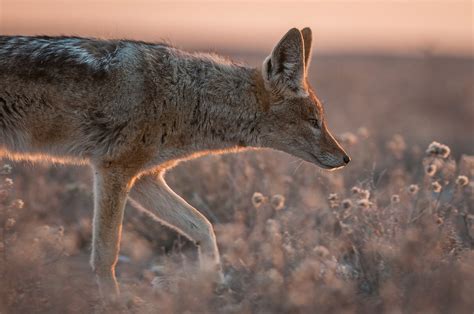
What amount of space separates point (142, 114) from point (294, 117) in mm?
1392

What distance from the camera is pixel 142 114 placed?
21.2 feet

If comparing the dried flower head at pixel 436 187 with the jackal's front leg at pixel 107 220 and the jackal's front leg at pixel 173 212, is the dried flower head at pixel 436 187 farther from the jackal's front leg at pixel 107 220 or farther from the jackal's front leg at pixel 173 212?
the jackal's front leg at pixel 107 220

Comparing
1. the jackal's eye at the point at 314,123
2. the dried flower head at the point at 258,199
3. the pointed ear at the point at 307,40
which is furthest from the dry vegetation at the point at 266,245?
the pointed ear at the point at 307,40

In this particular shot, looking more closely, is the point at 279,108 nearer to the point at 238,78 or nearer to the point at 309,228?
the point at 238,78

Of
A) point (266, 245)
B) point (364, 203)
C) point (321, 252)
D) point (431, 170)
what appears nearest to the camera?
point (321, 252)

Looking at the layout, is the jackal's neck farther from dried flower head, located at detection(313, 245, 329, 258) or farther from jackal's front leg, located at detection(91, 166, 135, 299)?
dried flower head, located at detection(313, 245, 329, 258)

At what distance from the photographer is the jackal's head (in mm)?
6957

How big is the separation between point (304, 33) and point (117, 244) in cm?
258

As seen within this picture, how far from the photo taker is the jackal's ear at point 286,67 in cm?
674

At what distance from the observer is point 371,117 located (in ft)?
59.6

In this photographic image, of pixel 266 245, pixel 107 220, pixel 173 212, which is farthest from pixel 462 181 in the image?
pixel 107 220

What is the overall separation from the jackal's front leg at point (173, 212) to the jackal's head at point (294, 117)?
906 millimetres

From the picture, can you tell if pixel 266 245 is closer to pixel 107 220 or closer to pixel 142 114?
pixel 107 220

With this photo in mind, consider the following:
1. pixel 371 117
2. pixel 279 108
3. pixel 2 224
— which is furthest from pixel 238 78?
pixel 371 117
